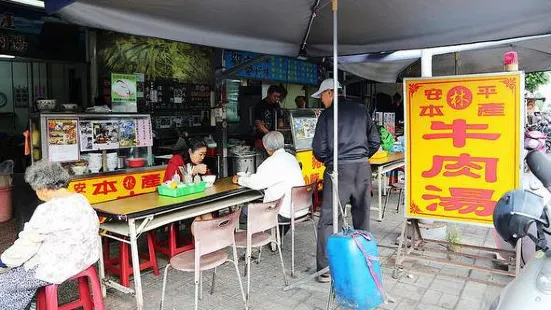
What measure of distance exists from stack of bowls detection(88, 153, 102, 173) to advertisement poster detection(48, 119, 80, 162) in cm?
15

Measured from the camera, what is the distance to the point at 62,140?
14.7ft

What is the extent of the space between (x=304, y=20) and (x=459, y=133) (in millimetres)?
1705

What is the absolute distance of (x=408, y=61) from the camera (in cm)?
755

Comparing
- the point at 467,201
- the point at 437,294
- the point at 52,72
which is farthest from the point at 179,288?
the point at 52,72

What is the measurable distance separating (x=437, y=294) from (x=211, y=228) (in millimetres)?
2053

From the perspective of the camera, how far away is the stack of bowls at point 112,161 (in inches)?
193

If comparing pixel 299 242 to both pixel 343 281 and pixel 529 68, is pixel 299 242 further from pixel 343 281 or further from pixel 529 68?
pixel 529 68

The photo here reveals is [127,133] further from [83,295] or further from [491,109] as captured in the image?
[491,109]

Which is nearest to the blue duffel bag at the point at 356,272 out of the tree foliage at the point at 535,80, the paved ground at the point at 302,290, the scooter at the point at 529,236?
the paved ground at the point at 302,290

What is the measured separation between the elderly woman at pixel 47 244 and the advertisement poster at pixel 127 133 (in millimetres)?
2357

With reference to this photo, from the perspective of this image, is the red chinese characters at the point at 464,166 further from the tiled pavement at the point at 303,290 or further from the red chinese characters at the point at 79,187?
the red chinese characters at the point at 79,187

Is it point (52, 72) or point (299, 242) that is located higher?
point (52, 72)

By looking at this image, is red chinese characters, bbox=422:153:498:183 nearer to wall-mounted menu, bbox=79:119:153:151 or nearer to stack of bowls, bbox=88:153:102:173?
wall-mounted menu, bbox=79:119:153:151

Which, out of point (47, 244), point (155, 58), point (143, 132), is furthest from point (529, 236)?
point (155, 58)
